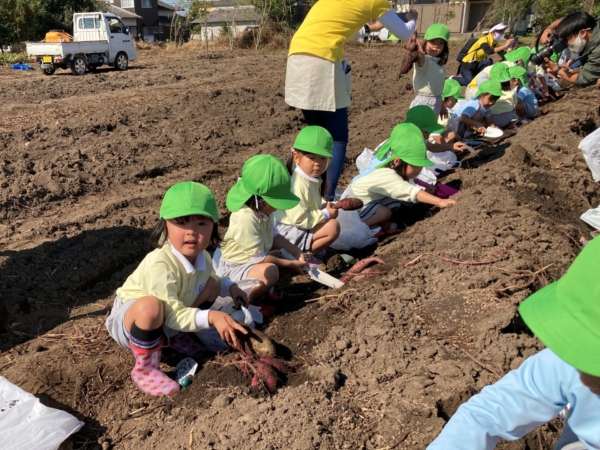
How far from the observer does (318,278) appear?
3547 mm

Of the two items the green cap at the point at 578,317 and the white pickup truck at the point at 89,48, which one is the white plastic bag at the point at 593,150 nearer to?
the green cap at the point at 578,317

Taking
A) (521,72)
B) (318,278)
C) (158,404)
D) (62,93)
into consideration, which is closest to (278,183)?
(318,278)

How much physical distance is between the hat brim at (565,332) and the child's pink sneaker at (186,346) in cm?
201

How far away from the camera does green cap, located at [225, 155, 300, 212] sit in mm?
3225

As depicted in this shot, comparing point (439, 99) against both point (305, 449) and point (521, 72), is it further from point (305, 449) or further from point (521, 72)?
point (305, 449)

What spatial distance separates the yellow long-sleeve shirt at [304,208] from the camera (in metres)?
3.90

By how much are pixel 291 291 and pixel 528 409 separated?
2420mm

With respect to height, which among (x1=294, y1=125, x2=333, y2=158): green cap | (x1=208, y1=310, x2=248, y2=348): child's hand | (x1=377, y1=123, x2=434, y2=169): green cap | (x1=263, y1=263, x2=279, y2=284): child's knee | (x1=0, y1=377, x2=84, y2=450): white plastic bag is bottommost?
(x1=0, y1=377, x2=84, y2=450): white plastic bag

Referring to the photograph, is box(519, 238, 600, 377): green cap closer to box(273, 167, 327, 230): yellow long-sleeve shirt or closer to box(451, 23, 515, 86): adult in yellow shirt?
box(273, 167, 327, 230): yellow long-sleeve shirt

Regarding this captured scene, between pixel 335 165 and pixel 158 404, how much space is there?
2.84 meters

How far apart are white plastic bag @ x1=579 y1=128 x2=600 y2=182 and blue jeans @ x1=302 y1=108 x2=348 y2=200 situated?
2163 mm

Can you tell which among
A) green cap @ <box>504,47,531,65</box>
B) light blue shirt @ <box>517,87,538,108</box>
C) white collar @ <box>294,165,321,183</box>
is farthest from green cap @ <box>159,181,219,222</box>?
green cap @ <box>504,47,531,65</box>

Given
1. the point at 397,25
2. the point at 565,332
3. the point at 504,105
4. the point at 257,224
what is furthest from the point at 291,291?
the point at 504,105

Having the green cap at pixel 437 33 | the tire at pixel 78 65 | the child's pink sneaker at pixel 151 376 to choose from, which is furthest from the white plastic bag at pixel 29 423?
the tire at pixel 78 65
